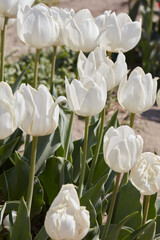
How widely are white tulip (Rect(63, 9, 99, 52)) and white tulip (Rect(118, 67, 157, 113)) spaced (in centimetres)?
26

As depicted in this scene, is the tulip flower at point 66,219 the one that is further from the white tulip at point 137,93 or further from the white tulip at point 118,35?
the white tulip at point 118,35

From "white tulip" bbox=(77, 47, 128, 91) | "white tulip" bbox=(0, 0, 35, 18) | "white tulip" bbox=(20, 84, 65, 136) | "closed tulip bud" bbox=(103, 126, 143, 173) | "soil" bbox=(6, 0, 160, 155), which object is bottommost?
"soil" bbox=(6, 0, 160, 155)

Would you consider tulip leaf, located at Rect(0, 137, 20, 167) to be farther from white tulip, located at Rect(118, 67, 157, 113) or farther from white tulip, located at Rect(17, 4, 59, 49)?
white tulip, located at Rect(118, 67, 157, 113)

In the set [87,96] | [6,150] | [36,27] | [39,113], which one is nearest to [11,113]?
[39,113]

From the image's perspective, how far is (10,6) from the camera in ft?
6.64

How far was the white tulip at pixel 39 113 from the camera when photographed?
151 centimetres

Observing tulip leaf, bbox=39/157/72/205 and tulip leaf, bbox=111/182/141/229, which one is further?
tulip leaf, bbox=39/157/72/205

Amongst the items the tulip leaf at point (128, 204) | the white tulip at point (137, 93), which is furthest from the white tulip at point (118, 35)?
the tulip leaf at point (128, 204)

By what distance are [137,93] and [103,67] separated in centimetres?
15

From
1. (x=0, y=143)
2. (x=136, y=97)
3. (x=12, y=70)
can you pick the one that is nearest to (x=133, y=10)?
(x=12, y=70)

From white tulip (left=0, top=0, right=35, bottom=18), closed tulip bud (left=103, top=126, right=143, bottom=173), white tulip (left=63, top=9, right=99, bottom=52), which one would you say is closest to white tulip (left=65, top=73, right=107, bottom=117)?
closed tulip bud (left=103, top=126, right=143, bottom=173)

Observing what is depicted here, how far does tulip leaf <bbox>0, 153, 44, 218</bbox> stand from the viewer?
2004 mm

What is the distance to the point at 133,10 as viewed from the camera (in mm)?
4875

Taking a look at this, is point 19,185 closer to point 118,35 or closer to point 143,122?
point 118,35
